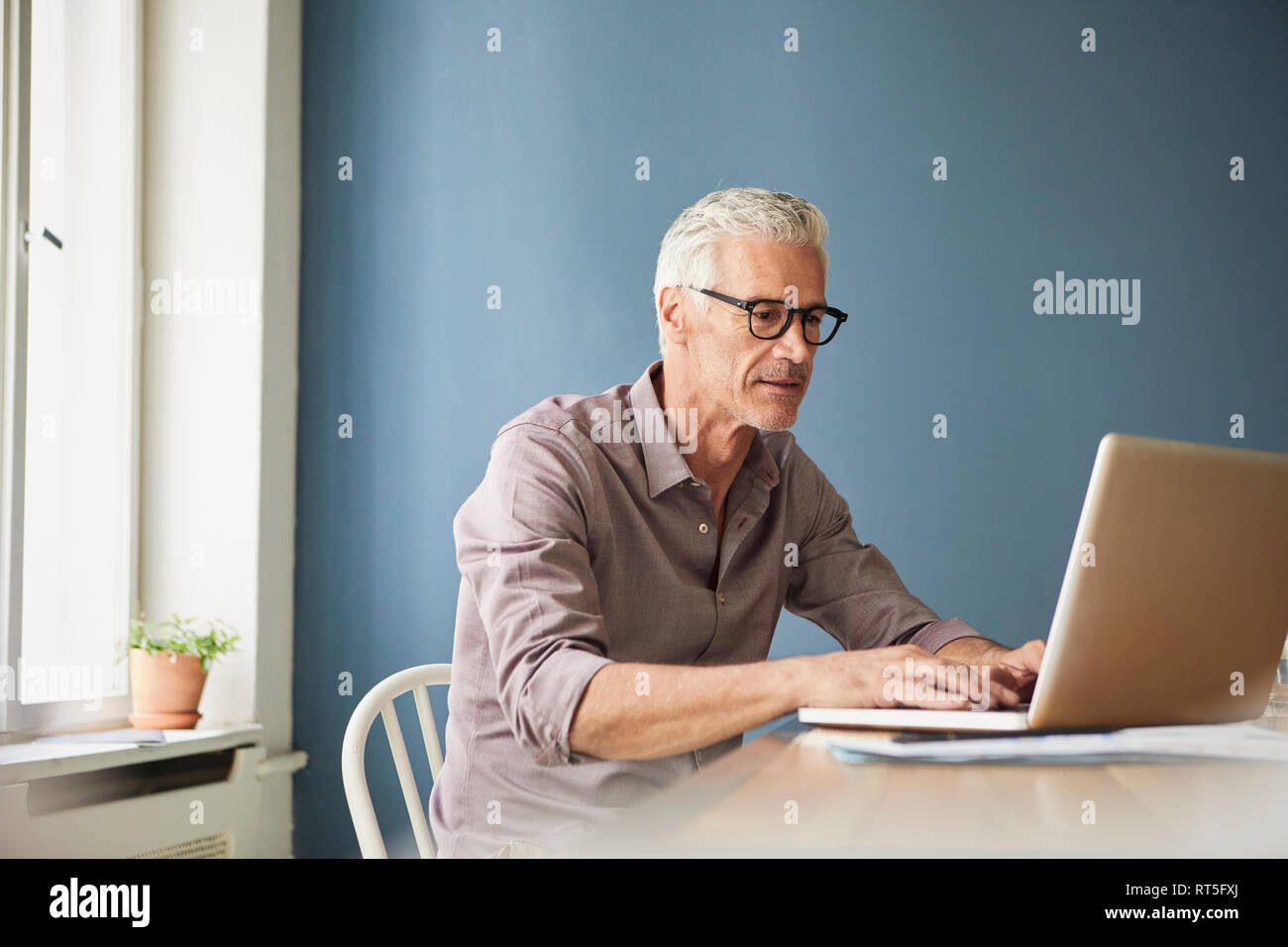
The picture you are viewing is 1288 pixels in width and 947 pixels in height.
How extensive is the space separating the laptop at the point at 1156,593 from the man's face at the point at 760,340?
599 millimetres

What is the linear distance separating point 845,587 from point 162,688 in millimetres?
1418

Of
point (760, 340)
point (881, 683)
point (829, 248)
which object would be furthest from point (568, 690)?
point (829, 248)

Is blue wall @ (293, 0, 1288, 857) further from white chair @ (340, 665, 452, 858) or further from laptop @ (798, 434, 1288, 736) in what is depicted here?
laptop @ (798, 434, 1288, 736)

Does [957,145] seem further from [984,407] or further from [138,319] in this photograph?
[138,319]

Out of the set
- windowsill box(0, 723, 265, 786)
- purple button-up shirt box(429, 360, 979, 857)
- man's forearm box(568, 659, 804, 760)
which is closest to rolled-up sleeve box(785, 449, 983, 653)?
purple button-up shirt box(429, 360, 979, 857)

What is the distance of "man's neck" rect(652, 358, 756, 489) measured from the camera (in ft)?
4.65

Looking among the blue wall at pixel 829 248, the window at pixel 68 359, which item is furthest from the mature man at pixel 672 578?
the window at pixel 68 359

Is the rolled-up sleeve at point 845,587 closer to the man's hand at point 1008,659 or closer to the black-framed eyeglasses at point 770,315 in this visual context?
the man's hand at point 1008,659

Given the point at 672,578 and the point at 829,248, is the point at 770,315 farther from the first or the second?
the point at 829,248

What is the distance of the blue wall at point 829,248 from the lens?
2156mm

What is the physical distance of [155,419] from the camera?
2.36 m

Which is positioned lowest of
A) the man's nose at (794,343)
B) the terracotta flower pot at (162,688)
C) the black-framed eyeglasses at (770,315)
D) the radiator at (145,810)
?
the radiator at (145,810)

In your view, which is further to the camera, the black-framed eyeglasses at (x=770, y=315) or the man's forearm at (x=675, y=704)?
the black-framed eyeglasses at (x=770, y=315)
